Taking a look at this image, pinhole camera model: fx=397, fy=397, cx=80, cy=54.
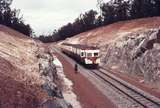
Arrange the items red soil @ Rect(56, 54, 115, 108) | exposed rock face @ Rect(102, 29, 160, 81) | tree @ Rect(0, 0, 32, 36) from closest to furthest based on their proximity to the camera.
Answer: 1. red soil @ Rect(56, 54, 115, 108)
2. exposed rock face @ Rect(102, 29, 160, 81)
3. tree @ Rect(0, 0, 32, 36)

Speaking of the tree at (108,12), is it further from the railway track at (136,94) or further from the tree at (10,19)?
the railway track at (136,94)

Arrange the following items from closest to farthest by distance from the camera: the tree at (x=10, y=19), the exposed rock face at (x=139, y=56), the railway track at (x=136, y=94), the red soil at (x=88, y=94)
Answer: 1. the railway track at (x=136, y=94)
2. the red soil at (x=88, y=94)
3. the exposed rock face at (x=139, y=56)
4. the tree at (x=10, y=19)

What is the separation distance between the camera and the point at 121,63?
5291 centimetres

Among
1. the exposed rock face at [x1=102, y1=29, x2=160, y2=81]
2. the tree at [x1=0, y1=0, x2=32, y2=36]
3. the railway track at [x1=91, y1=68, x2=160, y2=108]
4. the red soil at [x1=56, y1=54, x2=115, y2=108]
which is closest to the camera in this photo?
the railway track at [x1=91, y1=68, x2=160, y2=108]

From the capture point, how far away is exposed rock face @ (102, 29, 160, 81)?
40828 millimetres

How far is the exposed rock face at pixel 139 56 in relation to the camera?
4083 centimetres

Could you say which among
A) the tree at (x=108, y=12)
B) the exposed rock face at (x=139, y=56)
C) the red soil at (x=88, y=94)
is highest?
the tree at (x=108, y=12)

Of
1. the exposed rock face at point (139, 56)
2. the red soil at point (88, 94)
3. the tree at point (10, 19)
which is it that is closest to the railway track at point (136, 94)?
the red soil at point (88, 94)

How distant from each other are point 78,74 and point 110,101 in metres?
17.2

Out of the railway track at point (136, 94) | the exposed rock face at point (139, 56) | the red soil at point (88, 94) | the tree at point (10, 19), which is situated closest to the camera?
the railway track at point (136, 94)

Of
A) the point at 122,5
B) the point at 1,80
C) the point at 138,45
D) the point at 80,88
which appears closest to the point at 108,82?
the point at 80,88

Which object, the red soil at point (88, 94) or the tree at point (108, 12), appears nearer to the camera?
the red soil at point (88, 94)

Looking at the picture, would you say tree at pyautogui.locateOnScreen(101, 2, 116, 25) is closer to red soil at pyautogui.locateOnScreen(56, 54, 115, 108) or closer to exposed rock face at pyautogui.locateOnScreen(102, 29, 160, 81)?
exposed rock face at pyautogui.locateOnScreen(102, 29, 160, 81)

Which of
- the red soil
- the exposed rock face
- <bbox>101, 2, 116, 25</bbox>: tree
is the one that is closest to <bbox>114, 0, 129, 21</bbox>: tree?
<bbox>101, 2, 116, 25</bbox>: tree
